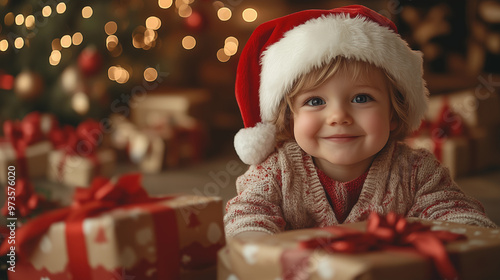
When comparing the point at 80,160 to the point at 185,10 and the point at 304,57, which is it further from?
the point at 304,57

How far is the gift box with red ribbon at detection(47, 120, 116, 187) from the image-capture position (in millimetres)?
2123

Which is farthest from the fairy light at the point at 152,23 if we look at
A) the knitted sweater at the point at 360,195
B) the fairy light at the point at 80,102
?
the knitted sweater at the point at 360,195

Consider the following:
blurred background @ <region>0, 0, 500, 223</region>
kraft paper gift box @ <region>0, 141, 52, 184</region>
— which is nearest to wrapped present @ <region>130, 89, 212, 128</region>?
blurred background @ <region>0, 0, 500, 223</region>

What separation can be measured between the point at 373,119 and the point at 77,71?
5.54 feet

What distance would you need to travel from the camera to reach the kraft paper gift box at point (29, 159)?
81.5 inches

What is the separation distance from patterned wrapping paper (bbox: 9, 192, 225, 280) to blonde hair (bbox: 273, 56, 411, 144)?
0.27 meters

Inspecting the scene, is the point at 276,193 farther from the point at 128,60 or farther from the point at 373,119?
the point at 128,60

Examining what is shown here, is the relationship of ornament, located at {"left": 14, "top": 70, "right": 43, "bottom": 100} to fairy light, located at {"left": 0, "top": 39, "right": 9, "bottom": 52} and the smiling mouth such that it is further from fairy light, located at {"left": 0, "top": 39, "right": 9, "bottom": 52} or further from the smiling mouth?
the smiling mouth

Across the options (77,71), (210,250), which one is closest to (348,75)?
(210,250)

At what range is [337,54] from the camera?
1000mm

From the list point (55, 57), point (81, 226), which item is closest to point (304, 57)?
point (81, 226)

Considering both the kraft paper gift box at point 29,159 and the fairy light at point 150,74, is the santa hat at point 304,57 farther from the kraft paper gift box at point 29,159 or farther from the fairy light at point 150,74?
the fairy light at point 150,74

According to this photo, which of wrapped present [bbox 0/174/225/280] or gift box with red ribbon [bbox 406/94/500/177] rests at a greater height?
wrapped present [bbox 0/174/225/280]

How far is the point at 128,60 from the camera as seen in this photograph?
2.49 metres
